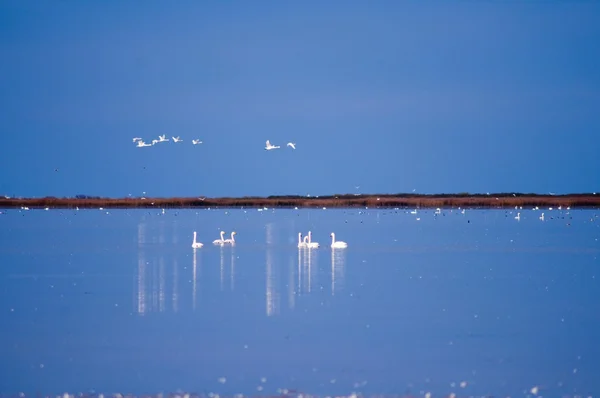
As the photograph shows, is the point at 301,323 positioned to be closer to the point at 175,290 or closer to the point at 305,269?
the point at 175,290

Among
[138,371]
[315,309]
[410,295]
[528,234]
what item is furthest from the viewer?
[528,234]

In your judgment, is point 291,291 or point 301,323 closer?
point 301,323

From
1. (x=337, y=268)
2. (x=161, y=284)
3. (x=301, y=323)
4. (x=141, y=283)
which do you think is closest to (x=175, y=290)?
(x=161, y=284)

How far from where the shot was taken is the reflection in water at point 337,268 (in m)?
18.7

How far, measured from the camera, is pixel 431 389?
10.0 meters

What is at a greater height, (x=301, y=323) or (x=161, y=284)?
(x=161, y=284)

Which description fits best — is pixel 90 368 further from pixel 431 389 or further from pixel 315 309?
pixel 315 309

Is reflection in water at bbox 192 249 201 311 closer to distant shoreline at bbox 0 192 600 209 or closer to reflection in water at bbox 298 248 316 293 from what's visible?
reflection in water at bbox 298 248 316 293

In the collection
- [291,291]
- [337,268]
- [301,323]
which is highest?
[337,268]

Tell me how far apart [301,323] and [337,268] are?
8.59m

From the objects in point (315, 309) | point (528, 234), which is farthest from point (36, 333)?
point (528, 234)

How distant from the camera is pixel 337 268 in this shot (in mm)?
22516

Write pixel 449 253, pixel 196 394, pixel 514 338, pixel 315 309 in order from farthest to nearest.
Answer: pixel 449 253
pixel 315 309
pixel 514 338
pixel 196 394

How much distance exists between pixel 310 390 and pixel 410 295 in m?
7.63
